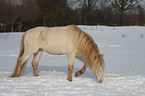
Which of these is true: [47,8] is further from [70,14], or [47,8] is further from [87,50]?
[87,50]

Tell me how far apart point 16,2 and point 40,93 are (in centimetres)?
2095

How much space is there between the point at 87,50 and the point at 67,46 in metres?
0.48

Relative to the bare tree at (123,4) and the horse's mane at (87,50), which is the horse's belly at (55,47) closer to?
the horse's mane at (87,50)

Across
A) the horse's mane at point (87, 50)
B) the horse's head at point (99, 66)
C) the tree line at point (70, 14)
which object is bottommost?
the horse's head at point (99, 66)

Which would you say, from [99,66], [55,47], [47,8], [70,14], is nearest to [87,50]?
[99,66]

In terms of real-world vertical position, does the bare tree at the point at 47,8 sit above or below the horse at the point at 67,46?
above

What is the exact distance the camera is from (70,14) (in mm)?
32219

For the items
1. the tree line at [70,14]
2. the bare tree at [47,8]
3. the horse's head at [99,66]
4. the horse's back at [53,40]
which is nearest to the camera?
the horse's head at [99,66]

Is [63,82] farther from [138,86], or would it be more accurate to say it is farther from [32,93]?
[138,86]

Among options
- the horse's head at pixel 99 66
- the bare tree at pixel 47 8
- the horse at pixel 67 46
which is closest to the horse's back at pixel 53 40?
the horse at pixel 67 46

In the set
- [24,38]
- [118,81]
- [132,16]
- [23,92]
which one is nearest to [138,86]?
[118,81]

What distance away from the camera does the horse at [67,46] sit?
413cm

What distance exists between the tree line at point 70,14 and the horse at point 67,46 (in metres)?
18.4

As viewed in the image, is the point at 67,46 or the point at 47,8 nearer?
the point at 67,46
